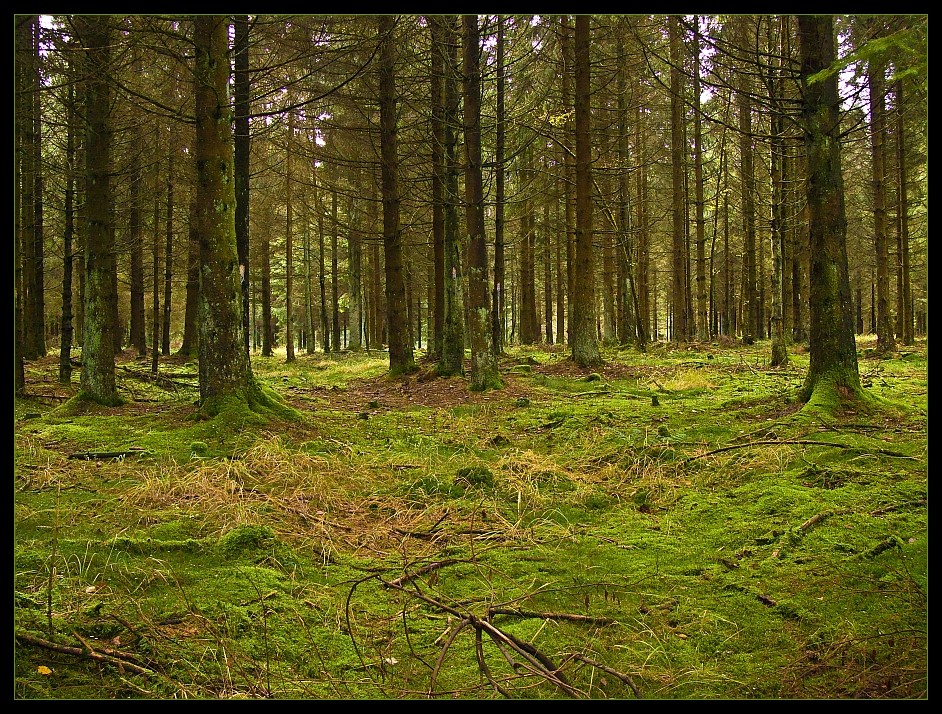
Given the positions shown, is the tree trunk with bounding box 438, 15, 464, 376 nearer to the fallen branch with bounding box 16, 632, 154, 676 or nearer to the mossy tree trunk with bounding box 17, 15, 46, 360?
the mossy tree trunk with bounding box 17, 15, 46, 360

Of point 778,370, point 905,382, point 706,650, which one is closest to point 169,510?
point 706,650

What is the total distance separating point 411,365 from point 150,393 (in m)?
5.81

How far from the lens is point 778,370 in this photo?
12758mm

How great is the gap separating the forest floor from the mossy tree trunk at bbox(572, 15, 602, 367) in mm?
6181

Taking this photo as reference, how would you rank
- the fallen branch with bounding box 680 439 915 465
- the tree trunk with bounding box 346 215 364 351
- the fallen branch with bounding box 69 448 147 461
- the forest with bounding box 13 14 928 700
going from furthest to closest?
the tree trunk with bounding box 346 215 364 351 < the fallen branch with bounding box 69 448 147 461 < the fallen branch with bounding box 680 439 915 465 < the forest with bounding box 13 14 928 700

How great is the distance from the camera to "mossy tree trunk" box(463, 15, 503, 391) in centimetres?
1147

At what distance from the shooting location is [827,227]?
721 cm

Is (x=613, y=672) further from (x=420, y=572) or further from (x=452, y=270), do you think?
(x=452, y=270)

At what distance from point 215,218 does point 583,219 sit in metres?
8.76

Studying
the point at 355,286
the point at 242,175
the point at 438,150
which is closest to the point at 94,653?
the point at 242,175

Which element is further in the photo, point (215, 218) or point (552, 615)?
point (215, 218)

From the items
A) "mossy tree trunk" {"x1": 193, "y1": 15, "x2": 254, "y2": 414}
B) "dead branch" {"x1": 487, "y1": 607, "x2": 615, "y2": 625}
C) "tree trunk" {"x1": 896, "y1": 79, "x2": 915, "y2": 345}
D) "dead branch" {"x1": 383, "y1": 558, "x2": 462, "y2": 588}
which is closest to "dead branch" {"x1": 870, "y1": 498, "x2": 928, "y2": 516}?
"dead branch" {"x1": 487, "y1": 607, "x2": 615, "y2": 625}

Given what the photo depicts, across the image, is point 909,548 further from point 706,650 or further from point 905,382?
point 905,382

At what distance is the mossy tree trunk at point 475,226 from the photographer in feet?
37.6
